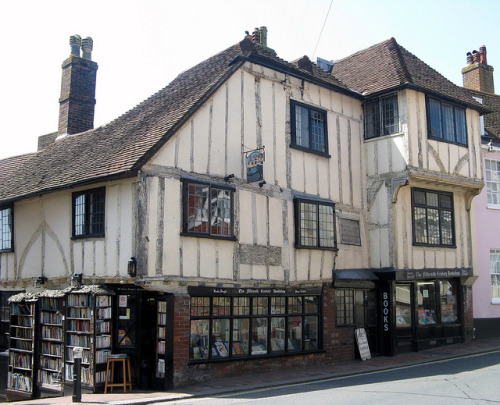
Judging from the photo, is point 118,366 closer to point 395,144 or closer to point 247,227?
point 247,227

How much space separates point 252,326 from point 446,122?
29.5 feet

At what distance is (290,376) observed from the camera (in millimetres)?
13664

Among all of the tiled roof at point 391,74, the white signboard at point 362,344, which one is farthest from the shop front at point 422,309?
the tiled roof at point 391,74


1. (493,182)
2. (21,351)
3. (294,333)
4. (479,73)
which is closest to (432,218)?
(493,182)

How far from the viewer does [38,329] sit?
14023 mm

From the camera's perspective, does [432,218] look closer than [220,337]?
No

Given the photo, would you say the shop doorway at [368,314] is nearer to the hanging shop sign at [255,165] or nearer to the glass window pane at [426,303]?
the glass window pane at [426,303]

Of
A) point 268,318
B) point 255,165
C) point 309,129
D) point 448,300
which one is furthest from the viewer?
point 448,300

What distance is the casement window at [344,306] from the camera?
53.7ft

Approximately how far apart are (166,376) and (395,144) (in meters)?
9.32

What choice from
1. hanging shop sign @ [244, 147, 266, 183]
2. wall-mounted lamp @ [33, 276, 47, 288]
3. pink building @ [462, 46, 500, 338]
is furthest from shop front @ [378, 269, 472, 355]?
wall-mounted lamp @ [33, 276, 47, 288]

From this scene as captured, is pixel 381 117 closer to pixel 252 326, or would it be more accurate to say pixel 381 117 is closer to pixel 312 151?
pixel 312 151

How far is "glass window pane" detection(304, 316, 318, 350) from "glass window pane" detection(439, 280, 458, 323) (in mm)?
5159

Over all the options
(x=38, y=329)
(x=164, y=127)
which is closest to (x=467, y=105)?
(x=164, y=127)
